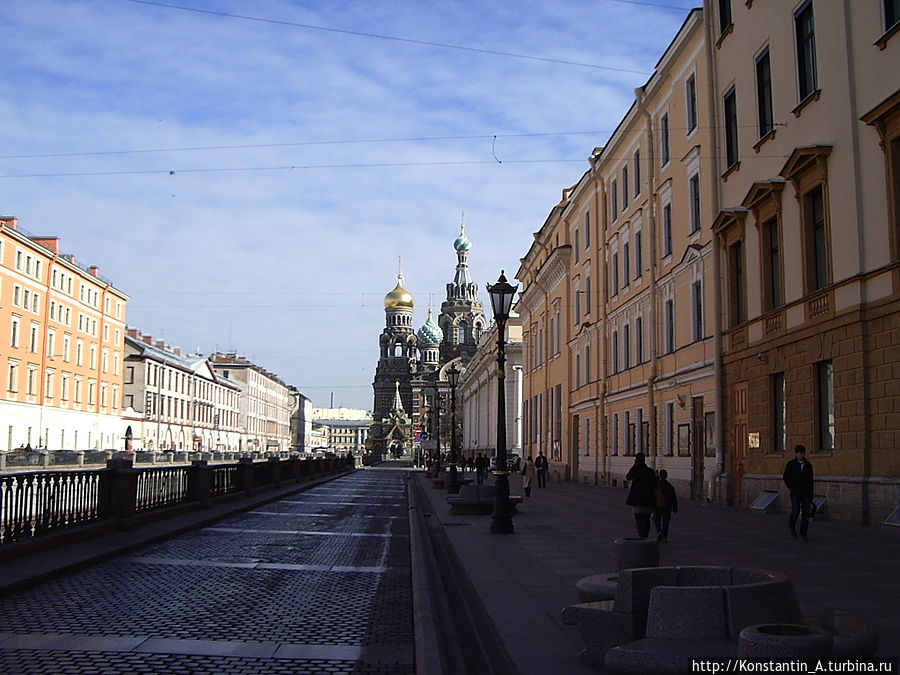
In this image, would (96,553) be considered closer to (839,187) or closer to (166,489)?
(166,489)

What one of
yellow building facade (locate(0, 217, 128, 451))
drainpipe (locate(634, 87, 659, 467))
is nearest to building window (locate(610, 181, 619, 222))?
drainpipe (locate(634, 87, 659, 467))

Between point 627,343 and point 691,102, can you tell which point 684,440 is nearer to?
point 627,343

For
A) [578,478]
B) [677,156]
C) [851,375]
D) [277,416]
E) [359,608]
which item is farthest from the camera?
[277,416]

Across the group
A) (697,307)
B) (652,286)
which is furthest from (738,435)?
(652,286)

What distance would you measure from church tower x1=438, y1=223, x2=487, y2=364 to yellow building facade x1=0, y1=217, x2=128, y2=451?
87977 mm

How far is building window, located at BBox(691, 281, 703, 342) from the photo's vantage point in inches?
1065

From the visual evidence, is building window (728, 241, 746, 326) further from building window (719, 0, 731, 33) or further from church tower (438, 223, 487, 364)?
church tower (438, 223, 487, 364)

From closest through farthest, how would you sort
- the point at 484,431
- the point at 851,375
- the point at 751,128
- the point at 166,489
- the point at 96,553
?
the point at 96,553 → the point at 851,375 → the point at 166,489 → the point at 751,128 → the point at 484,431

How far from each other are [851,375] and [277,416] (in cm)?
15332

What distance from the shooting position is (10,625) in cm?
813

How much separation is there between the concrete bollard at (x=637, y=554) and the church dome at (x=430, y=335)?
160986 millimetres

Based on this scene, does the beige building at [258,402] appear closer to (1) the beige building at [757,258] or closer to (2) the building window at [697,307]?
(1) the beige building at [757,258]

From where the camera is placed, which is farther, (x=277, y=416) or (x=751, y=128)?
(x=277, y=416)

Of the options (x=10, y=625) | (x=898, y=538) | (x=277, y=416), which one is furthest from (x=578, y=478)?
(x=277, y=416)
